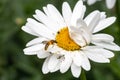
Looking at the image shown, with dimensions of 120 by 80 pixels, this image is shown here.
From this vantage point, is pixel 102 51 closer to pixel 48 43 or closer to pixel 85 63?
pixel 85 63

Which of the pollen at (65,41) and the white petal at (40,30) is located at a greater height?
the white petal at (40,30)

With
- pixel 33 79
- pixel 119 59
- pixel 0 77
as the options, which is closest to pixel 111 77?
pixel 119 59

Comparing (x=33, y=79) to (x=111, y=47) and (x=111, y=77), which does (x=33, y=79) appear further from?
(x=111, y=47)

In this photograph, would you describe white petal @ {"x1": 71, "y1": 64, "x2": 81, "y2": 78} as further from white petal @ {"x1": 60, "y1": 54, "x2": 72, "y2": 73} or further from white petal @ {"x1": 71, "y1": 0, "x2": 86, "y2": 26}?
white petal @ {"x1": 71, "y1": 0, "x2": 86, "y2": 26}

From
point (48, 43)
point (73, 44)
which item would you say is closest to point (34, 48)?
point (48, 43)

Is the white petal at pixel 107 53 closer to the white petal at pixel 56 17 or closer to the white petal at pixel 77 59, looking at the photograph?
the white petal at pixel 77 59

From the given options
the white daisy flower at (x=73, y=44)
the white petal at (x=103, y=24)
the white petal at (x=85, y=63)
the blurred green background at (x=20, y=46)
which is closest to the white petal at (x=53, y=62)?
the white daisy flower at (x=73, y=44)
